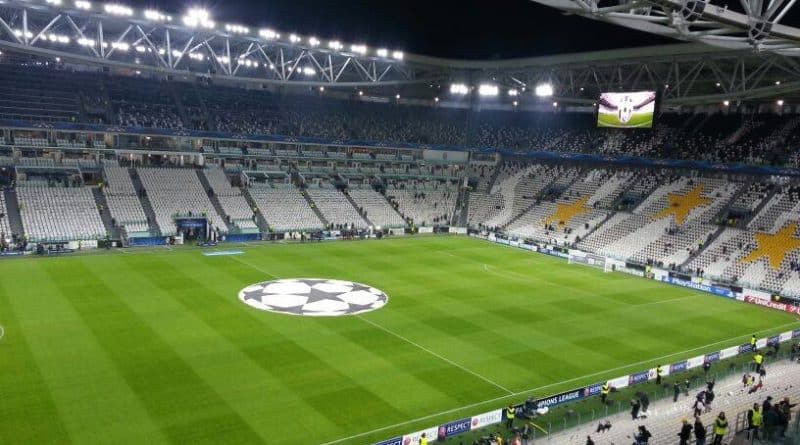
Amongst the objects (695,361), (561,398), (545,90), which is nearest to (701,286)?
(695,361)

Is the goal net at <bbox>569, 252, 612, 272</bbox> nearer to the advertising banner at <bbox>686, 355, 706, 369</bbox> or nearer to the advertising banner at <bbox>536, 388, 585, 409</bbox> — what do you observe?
the advertising banner at <bbox>686, 355, 706, 369</bbox>

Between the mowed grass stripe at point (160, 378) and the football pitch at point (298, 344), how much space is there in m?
0.07

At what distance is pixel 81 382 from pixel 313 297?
561 inches

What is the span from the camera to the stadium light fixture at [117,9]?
4122 centimetres

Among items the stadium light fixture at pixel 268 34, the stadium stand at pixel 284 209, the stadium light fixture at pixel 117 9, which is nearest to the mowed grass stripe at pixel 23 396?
the stadium light fixture at pixel 117 9

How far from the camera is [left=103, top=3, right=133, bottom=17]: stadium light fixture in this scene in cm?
4122

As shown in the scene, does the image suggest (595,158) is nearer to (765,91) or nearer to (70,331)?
(765,91)

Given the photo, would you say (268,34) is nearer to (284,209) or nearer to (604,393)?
(284,209)

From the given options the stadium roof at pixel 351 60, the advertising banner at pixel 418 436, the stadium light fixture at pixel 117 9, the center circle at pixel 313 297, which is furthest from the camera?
the stadium roof at pixel 351 60

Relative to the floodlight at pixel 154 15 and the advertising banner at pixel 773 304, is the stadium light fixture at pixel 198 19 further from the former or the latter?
the advertising banner at pixel 773 304

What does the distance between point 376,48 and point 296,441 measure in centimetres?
4228

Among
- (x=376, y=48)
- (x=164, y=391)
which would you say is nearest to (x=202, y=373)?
(x=164, y=391)

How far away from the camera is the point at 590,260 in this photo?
48.4 meters

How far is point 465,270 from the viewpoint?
4344 centimetres
